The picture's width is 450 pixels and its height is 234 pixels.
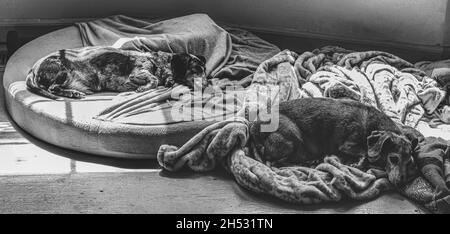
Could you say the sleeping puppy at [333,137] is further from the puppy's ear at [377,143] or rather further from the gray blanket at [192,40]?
the gray blanket at [192,40]

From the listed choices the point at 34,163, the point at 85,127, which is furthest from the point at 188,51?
the point at 34,163

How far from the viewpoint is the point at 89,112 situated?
3.32 m

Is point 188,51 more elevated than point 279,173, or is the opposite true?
point 188,51

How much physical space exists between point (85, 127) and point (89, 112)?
139 millimetres

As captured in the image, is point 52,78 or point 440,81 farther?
point 440,81

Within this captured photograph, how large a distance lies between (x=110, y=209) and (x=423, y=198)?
1.29 m

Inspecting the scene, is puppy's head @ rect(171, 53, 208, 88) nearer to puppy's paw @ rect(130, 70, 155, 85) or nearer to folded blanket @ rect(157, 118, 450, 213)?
puppy's paw @ rect(130, 70, 155, 85)

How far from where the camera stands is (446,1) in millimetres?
4219

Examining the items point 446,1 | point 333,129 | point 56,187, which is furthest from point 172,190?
point 446,1

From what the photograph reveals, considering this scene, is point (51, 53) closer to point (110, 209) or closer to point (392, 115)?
point (110, 209)

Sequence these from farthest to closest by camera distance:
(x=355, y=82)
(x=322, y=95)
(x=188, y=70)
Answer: (x=188, y=70), (x=355, y=82), (x=322, y=95)

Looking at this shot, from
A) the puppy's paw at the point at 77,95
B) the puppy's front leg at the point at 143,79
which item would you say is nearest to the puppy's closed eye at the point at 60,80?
the puppy's paw at the point at 77,95

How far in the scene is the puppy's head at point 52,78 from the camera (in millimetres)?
3627

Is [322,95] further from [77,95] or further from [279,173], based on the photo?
[77,95]
